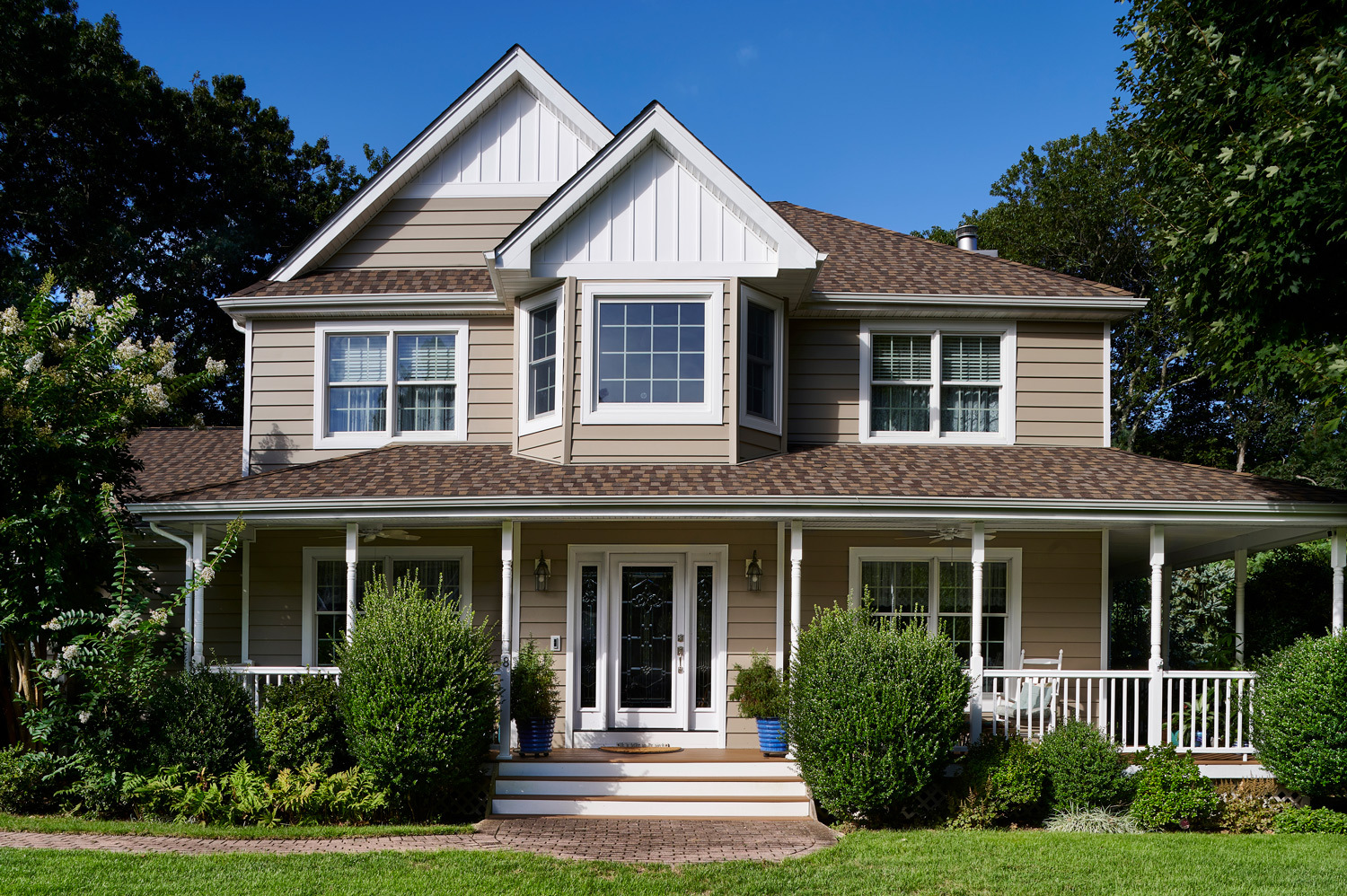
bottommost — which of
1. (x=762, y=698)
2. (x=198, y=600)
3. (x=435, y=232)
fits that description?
(x=762, y=698)

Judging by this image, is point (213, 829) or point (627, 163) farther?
point (627, 163)

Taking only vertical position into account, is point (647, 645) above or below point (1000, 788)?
above

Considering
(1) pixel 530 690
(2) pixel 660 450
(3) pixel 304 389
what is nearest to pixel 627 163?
(2) pixel 660 450

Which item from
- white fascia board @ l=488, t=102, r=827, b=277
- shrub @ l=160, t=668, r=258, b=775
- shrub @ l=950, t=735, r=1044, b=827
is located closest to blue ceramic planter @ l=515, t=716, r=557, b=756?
shrub @ l=160, t=668, r=258, b=775

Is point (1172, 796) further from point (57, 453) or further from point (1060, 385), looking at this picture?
point (57, 453)

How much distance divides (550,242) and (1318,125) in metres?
7.88

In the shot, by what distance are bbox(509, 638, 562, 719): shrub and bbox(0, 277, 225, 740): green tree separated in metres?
4.59

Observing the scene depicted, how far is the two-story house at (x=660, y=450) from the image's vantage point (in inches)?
458

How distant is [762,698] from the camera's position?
12.2 meters

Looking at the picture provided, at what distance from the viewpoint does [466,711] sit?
10070 mm

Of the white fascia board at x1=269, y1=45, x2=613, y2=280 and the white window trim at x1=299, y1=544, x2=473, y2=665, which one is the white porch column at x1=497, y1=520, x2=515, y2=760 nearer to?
the white window trim at x1=299, y1=544, x2=473, y2=665

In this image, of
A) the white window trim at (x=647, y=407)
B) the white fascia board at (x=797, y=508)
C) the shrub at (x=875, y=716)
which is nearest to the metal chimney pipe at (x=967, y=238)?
the white window trim at (x=647, y=407)

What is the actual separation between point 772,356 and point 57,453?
812 cm

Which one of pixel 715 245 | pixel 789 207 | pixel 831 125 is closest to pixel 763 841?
pixel 715 245
